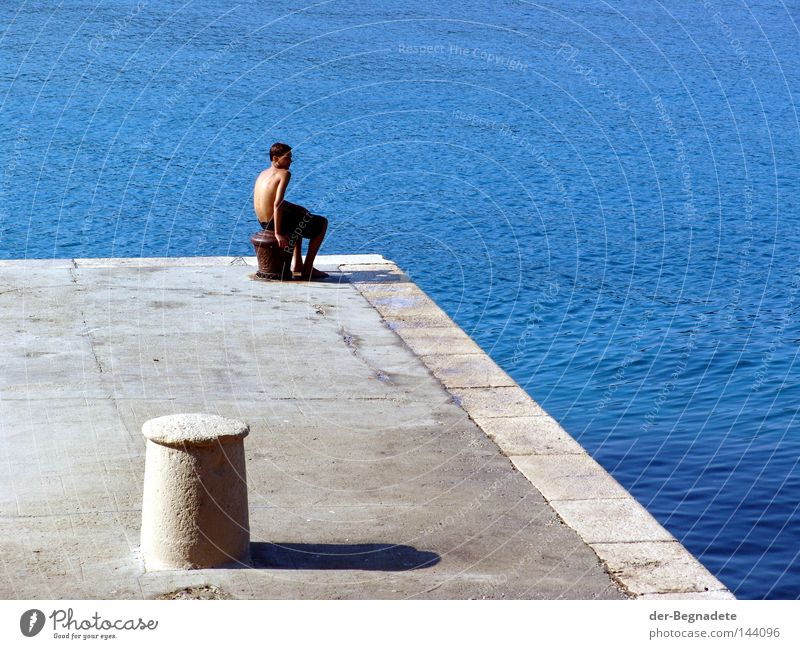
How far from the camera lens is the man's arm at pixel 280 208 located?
11.7 metres

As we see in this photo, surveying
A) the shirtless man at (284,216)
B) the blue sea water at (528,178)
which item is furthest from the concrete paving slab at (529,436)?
the shirtless man at (284,216)

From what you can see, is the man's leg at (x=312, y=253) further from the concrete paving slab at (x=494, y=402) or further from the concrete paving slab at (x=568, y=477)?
the concrete paving slab at (x=568, y=477)

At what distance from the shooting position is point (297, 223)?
11.9 m

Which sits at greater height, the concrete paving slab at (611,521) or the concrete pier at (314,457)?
the concrete paving slab at (611,521)

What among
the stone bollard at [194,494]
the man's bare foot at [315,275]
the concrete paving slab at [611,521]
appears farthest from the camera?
the man's bare foot at [315,275]

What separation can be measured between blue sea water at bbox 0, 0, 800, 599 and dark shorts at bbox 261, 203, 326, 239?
8.88 feet

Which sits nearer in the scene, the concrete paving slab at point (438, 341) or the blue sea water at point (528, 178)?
the concrete paving slab at point (438, 341)

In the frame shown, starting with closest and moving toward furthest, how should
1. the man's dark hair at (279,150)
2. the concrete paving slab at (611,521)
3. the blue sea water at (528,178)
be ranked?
the concrete paving slab at (611,521)
the blue sea water at (528,178)
the man's dark hair at (279,150)

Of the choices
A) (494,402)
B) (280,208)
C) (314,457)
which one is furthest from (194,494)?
(280,208)

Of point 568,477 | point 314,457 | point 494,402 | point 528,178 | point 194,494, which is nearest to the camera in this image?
point 194,494

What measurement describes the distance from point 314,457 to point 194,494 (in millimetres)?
1831

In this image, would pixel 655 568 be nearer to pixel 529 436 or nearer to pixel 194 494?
pixel 529 436

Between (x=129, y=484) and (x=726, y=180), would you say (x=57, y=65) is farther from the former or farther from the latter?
(x=129, y=484)

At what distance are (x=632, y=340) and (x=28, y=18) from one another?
30.0 meters
